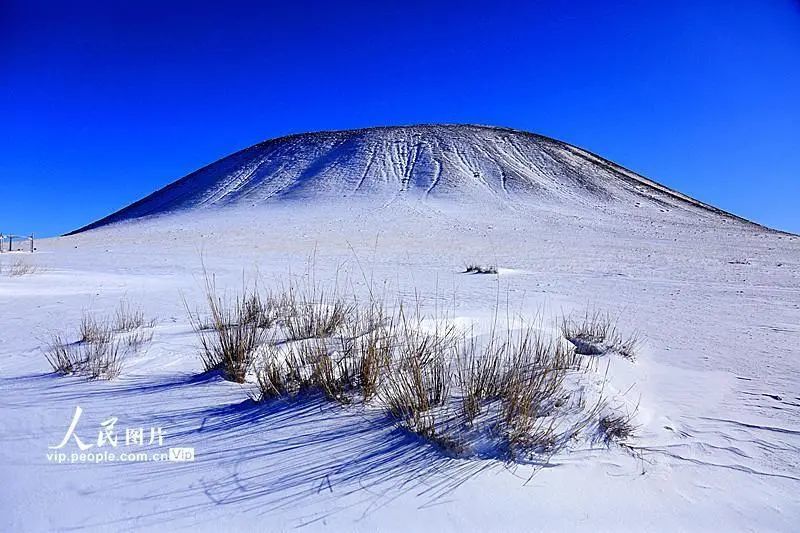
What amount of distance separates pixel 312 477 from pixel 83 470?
1019 millimetres

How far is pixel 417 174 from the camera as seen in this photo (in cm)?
4706

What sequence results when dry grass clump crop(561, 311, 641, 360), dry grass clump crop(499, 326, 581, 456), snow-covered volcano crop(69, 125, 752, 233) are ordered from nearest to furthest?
1. dry grass clump crop(499, 326, 581, 456)
2. dry grass clump crop(561, 311, 641, 360)
3. snow-covered volcano crop(69, 125, 752, 233)

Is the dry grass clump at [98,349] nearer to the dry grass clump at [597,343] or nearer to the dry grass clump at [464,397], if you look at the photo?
the dry grass clump at [464,397]

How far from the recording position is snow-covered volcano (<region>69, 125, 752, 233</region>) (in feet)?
141

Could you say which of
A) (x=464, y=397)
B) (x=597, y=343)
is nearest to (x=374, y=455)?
(x=464, y=397)

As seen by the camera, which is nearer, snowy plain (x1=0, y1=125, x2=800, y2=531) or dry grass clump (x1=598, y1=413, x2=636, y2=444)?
snowy plain (x1=0, y1=125, x2=800, y2=531)

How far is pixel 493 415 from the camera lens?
2684 mm

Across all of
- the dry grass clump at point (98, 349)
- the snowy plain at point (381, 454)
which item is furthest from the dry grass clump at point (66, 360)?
the snowy plain at point (381, 454)

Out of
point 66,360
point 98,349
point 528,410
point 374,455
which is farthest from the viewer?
point 98,349

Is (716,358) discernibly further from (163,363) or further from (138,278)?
(138,278)

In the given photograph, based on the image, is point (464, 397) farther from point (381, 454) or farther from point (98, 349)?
point (98, 349)

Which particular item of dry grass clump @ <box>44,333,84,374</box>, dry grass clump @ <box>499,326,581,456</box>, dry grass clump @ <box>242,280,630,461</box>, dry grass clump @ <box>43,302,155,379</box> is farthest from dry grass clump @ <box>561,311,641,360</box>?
dry grass clump @ <box>44,333,84,374</box>

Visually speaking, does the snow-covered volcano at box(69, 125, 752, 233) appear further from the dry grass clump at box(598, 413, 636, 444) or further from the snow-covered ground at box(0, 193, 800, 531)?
the dry grass clump at box(598, 413, 636, 444)

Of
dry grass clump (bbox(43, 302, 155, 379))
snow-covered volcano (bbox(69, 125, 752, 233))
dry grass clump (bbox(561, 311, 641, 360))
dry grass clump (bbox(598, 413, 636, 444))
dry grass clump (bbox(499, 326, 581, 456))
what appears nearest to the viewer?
dry grass clump (bbox(499, 326, 581, 456))
